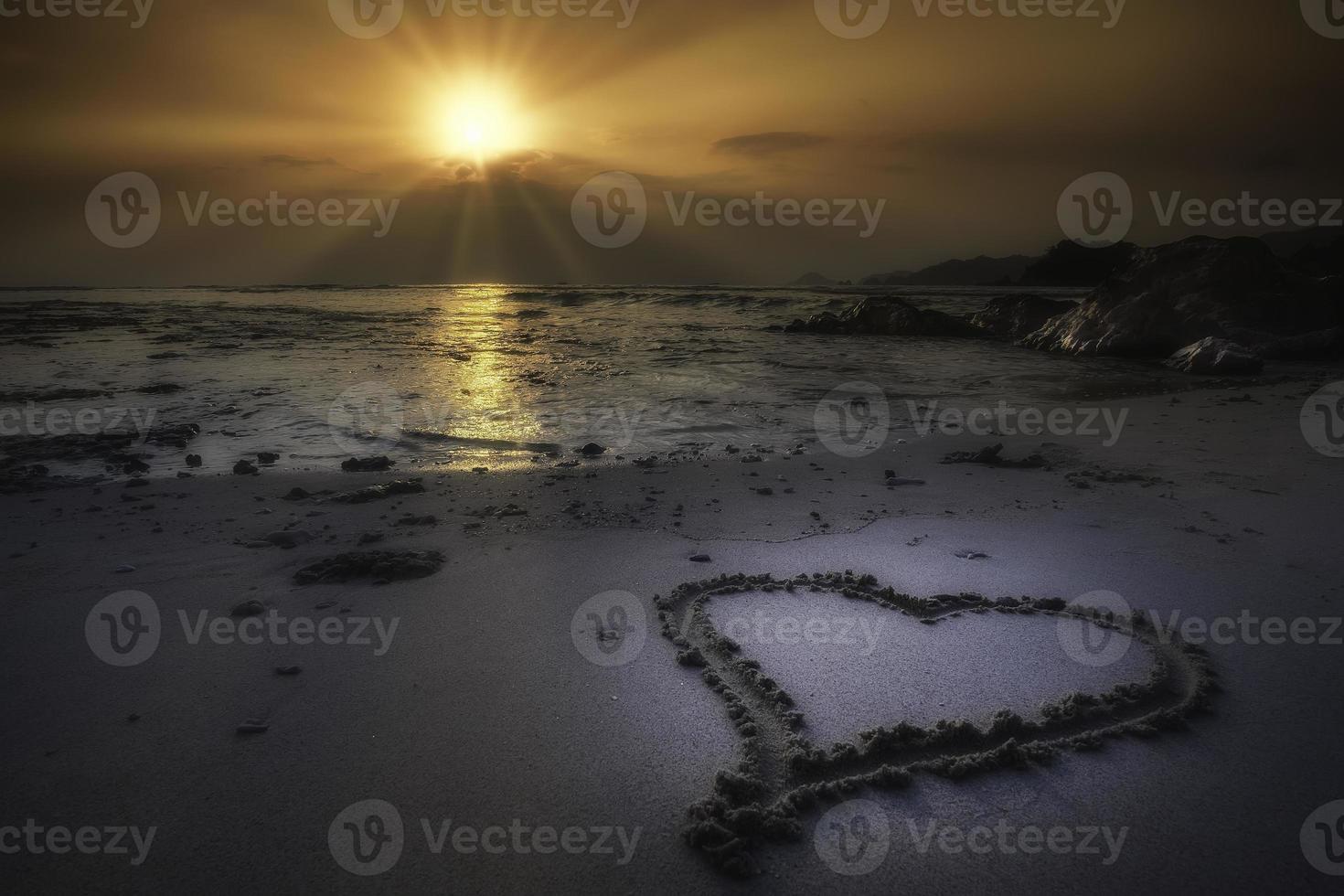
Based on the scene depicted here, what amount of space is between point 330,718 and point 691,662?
129 cm

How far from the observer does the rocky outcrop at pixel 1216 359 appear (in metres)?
10.2

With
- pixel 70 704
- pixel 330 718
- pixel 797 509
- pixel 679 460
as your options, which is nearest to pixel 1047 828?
pixel 330 718

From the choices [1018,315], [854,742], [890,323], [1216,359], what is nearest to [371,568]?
[854,742]

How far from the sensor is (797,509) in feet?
15.0

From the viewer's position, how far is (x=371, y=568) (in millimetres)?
3547

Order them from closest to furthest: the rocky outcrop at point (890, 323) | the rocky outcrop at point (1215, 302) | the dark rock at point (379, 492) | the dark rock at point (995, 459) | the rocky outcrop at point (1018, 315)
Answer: the dark rock at point (379, 492) < the dark rock at point (995, 459) < the rocky outcrop at point (1215, 302) < the rocky outcrop at point (1018, 315) < the rocky outcrop at point (890, 323)

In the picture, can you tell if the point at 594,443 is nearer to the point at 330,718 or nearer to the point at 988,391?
the point at 330,718

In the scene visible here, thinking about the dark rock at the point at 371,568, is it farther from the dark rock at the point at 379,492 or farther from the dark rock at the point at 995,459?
the dark rock at the point at 995,459

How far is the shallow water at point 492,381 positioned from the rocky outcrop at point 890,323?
0.82 metres

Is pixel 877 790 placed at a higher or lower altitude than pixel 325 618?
lower

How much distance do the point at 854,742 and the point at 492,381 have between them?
968 centimetres

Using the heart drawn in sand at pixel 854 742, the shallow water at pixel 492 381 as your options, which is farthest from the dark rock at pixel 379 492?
the heart drawn in sand at pixel 854 742

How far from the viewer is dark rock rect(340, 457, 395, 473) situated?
5598 mm

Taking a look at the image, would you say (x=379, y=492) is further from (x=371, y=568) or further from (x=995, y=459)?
(x=995, y=459)
